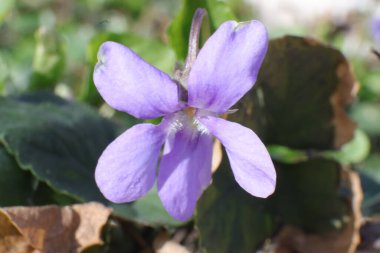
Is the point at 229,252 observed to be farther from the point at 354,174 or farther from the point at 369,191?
the point at 369,191

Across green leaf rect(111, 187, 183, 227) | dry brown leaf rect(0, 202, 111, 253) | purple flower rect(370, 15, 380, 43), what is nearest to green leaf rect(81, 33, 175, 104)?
green leaf rect(111, 187, 183, 227)

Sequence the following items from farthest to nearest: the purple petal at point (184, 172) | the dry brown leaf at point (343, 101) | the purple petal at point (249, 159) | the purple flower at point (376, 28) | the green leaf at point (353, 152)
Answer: the purple flower at point (376, 28)
the green leaf at point (353, 152)
the dry brown leaf at point (343, 101)
the purple petal at point (184, 172)
the purple petal at point (249, 159)

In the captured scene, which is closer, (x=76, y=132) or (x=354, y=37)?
(x=76, y=132)

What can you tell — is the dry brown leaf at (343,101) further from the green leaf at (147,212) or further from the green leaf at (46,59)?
the green leaf at (46,59)

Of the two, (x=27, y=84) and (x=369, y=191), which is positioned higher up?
(x=27, y=84)

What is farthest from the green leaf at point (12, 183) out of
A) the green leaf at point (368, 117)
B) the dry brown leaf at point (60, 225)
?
the green leaf at point (368, 117)

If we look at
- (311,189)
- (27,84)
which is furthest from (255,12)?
(311,189)
